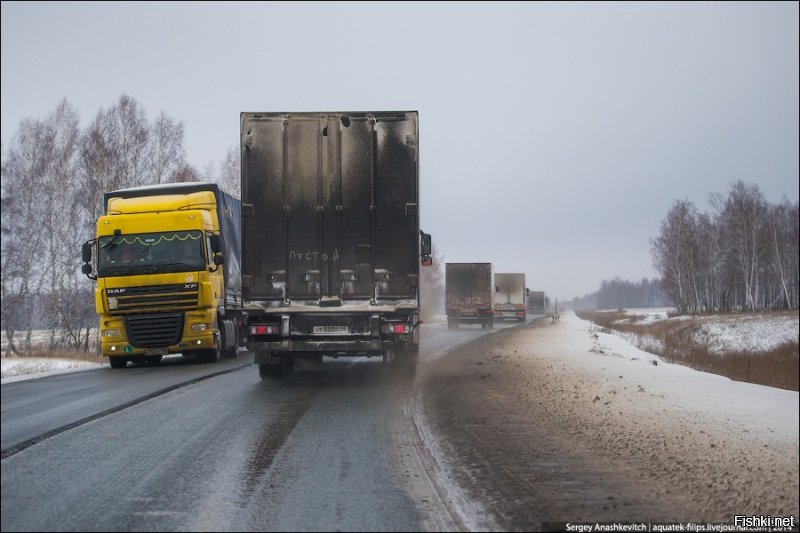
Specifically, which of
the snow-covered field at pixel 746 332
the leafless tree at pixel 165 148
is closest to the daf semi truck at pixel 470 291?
the snow-covered field at pixel 746 332

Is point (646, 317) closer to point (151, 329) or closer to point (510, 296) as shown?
point (510, 296)

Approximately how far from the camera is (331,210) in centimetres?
1007

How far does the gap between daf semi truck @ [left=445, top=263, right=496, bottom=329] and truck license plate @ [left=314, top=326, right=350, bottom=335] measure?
2525cm

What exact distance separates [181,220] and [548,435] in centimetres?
964

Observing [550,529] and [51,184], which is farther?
[51,184]

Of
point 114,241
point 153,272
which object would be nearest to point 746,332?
point 153,272

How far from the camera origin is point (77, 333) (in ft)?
79.9

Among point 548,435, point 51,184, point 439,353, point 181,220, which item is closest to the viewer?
point 548,435

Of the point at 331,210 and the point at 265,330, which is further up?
the point at 331,210

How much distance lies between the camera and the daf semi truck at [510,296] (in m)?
45.7

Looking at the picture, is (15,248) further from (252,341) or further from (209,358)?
(252,341)

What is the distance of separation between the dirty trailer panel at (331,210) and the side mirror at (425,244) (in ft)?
2.78

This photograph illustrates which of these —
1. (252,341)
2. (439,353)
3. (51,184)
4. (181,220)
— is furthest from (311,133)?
(51,184)

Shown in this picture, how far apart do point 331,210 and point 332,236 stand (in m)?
0.42
